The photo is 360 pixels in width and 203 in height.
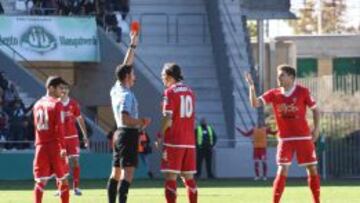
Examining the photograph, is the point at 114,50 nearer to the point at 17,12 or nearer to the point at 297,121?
the point at 17,12

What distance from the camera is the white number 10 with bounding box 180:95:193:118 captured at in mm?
19875

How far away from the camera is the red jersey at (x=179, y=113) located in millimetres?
19812

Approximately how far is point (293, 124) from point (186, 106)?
5.99 feet

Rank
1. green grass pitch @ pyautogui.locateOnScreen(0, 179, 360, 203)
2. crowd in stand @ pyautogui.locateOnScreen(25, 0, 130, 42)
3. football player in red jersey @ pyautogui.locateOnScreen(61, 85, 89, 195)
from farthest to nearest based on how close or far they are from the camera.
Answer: crowd in stand @ pyautogui.locateOnScreen(25, 0, 130, 42), football player in red jersey @ pyautogui.locateOnScreen(61, 85, 89, 195), green grass pitch @ pyautogui.locateOnScreen(0, 179, 360, 203)

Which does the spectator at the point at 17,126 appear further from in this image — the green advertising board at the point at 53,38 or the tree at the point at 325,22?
the tree at the point at 325,22

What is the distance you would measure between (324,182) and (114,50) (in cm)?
841

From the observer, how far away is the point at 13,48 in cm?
4012

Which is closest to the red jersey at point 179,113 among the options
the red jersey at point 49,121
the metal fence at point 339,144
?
the red jersey at point 49,121

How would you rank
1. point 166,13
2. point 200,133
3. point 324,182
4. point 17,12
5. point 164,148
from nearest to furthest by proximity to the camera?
1. point 164,148
2. point 324,182
3. point 200,133
4. point 17,12
5. point 166,13

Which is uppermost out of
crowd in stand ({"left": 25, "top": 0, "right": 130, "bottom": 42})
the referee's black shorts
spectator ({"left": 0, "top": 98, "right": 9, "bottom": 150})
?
crowd in stand ({"left": 25, "top": 0, "right": 130, "bottom": 42})

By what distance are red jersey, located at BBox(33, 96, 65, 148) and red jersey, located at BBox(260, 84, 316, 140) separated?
3028 mm

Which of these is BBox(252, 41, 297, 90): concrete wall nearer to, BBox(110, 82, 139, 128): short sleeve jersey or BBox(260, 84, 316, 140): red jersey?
BBox(260, 84, 316, 140): red jersey

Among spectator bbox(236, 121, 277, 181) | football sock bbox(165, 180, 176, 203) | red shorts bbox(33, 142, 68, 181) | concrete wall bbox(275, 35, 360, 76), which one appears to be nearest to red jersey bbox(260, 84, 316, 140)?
football sock bbox(165, 180, 176, 203)

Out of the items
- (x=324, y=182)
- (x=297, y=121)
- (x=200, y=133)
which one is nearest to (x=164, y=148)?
(x=297, y=121)
